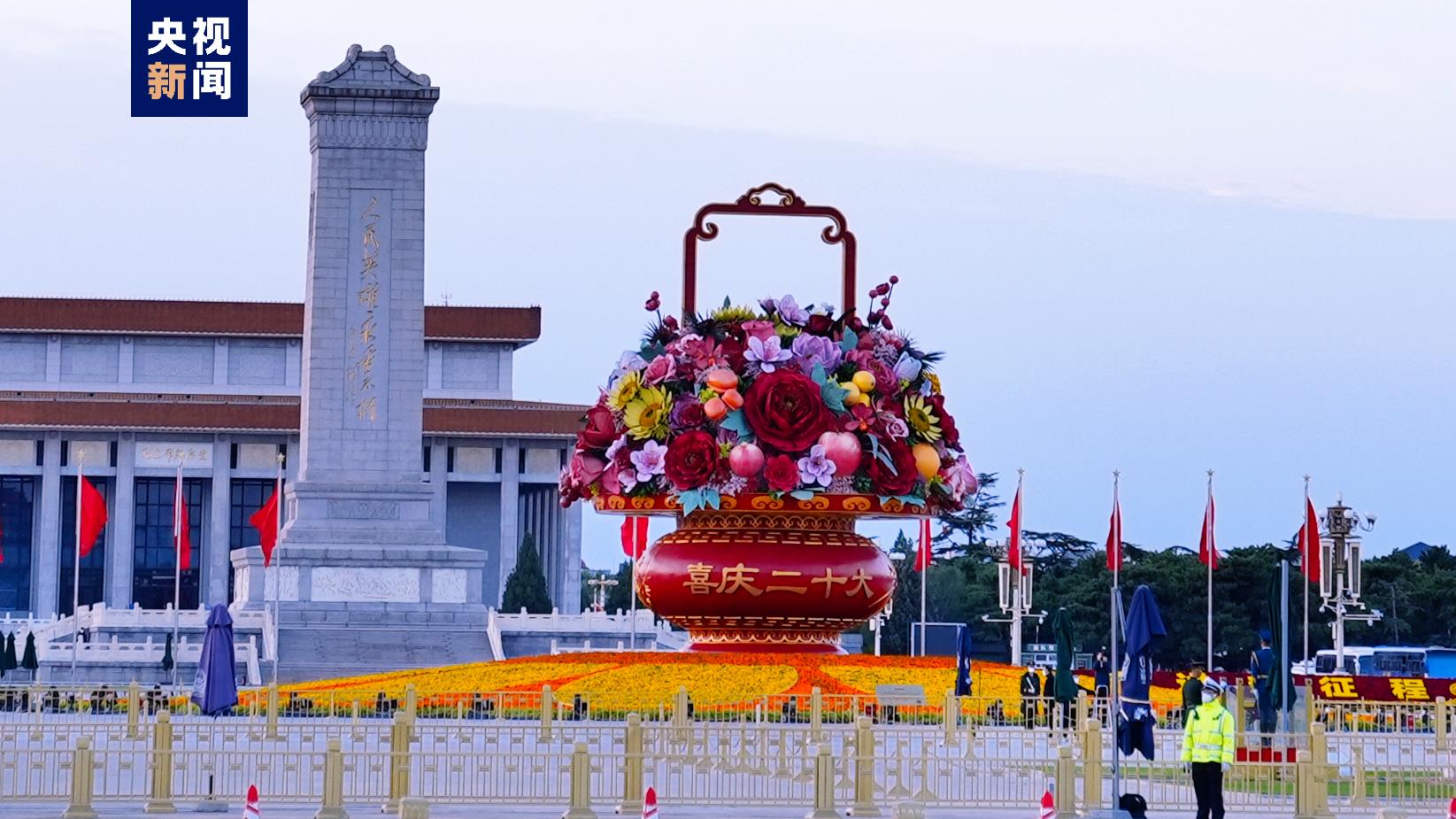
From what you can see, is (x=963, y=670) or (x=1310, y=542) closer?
(x=963, y=670)

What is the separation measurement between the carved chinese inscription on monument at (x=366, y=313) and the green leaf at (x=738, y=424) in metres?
37.6

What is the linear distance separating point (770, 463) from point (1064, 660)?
7.51m

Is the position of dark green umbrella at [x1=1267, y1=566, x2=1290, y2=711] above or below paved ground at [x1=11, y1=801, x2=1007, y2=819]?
above

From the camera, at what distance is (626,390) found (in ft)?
93.1

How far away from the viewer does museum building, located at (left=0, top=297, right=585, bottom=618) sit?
9044 cm

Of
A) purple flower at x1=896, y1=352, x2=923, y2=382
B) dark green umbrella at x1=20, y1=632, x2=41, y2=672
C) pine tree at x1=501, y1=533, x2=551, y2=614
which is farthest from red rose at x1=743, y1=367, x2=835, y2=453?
pine tree at x1=501, y1=533, x2=551, y2=614

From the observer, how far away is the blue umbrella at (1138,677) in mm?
22000

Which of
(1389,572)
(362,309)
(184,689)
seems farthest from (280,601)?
(1389,572)

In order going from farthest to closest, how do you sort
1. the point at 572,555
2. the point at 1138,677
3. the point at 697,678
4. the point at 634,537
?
the point at 572,555
the point at 634,537
the point at 697,678
the point at 1138,677

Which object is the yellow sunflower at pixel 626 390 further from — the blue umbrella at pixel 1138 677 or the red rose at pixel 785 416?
the blue umbrella at pixel 1138 677

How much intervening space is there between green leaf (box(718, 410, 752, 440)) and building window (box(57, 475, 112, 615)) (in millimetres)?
67671

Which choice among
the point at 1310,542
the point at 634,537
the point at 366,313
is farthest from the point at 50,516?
the point at 1310,542

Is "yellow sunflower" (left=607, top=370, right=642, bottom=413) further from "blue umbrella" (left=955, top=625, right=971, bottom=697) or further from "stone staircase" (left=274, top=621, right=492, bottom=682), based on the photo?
"stone staircase" (left=274, top=621, right=492, bottom=682)

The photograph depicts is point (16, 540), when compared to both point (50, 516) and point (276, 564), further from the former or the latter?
point (276, 564)
